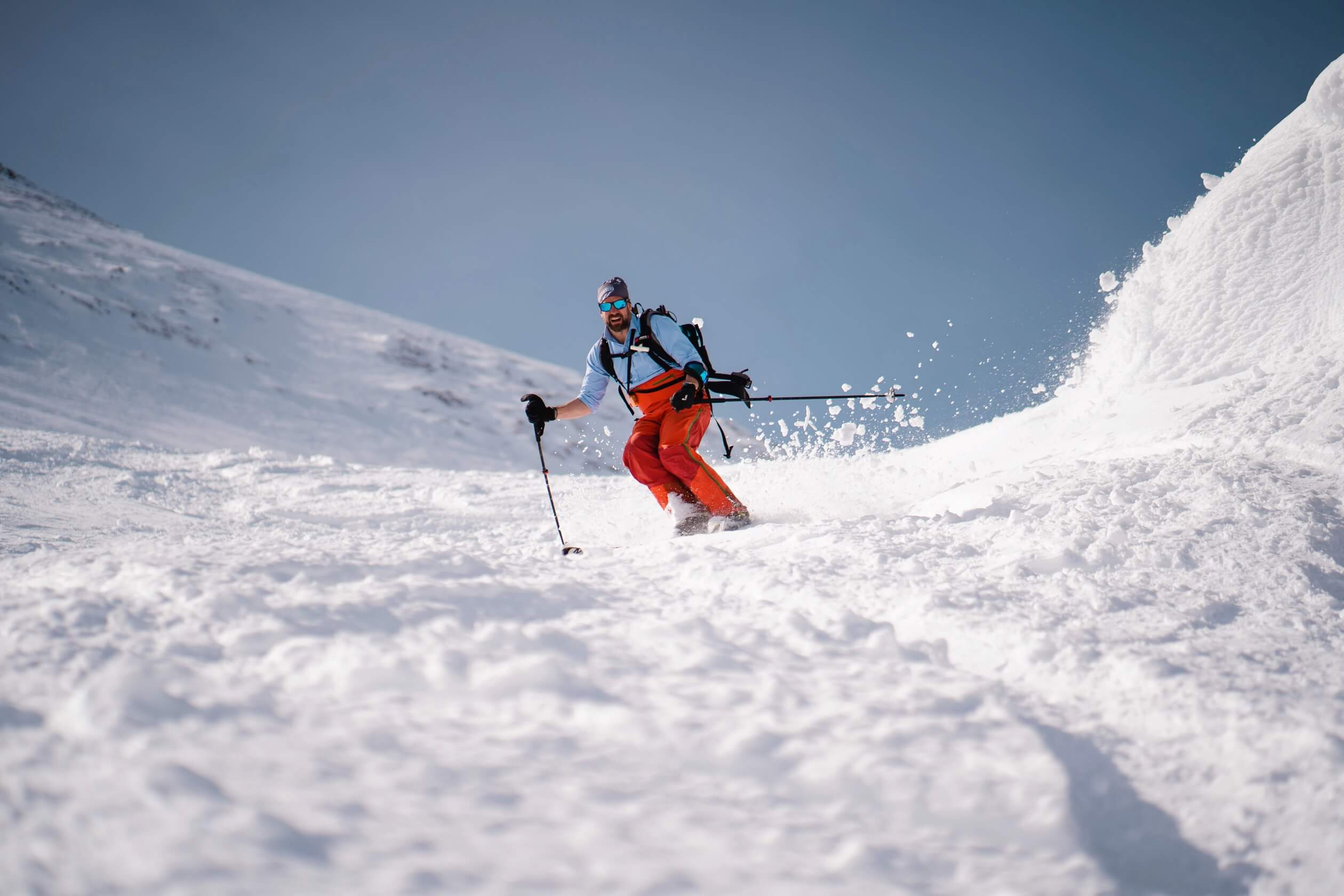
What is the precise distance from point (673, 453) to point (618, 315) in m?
1.26

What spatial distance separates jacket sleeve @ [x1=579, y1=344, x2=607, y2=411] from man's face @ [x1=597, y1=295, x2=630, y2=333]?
408mm

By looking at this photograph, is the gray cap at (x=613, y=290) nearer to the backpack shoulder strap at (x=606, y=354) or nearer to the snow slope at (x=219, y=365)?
the backpack shoulder strap at (x=606, y=354)

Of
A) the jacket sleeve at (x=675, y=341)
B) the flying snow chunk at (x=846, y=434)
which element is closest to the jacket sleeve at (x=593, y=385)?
the jacket sleeve at (x=675, y=341)

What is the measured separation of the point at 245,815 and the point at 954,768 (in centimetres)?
155

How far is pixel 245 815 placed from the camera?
1255 millimetres

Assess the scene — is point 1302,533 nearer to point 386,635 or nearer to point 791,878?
point 791,878

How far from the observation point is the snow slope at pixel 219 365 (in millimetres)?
17891

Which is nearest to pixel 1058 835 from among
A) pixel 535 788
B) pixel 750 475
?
pixel 535 788

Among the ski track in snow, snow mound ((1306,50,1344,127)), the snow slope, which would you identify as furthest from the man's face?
the snow slope

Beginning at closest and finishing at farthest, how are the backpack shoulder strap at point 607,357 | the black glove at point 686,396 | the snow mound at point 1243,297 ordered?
1. the black glove at point 686,396
2. the snow mound at point 1243,297
3. the backpack shoulder strap at point 607,357

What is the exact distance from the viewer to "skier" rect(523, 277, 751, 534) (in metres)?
5.15

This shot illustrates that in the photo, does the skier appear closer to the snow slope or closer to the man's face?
the man's face

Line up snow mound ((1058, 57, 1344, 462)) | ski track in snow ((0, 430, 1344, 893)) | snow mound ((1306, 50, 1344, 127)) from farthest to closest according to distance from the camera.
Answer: snow mound ((1306, 50, 1344, 127))
snow mound ((1058, 57, 1344, 462))
ski track in snow ((0, 430, 1344, 893))

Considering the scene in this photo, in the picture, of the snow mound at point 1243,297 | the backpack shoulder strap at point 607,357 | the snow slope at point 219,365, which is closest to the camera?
the snow mound at point 1243,297
